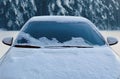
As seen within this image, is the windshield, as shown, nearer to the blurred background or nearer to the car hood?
the car hood

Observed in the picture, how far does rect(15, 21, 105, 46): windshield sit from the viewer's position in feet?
18.8

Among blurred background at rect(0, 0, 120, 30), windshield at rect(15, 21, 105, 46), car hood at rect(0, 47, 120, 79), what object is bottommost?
blurred background at rect(0, 0, 120, 30)

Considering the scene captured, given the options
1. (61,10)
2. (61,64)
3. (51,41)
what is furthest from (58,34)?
(61,10)

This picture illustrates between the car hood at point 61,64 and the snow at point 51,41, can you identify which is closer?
the car hood at point 61,64

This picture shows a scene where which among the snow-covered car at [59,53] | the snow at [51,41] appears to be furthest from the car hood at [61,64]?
the snow at [51,41]

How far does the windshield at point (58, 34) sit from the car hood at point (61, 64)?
18.6 inches

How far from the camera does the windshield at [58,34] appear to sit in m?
5.73

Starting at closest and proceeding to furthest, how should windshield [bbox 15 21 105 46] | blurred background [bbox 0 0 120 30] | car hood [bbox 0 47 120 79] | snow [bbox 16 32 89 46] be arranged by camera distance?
car hood [bbox 0 47 120 79]
snow [bbox 16 32 89 46]
windshield [bbox 15 21 105 46]
blurred background [bbox 0 0 120 30]

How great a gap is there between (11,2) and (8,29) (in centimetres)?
185

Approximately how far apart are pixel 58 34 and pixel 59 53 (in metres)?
1.13

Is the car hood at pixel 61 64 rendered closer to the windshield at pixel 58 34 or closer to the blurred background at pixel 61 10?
the windshield at pixel 58 34

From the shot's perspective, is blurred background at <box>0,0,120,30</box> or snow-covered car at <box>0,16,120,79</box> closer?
snow-covered car at <box>0,16,120,79</box>

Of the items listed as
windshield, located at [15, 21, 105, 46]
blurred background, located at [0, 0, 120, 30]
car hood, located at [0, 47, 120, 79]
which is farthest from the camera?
blurred background, located at [0, 0, 120, 30]

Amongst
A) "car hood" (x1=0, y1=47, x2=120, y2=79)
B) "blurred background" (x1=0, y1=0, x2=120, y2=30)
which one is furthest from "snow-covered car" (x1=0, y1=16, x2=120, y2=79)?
"blurred background" (x1=0, y1=0, x2=120, y2=30)
